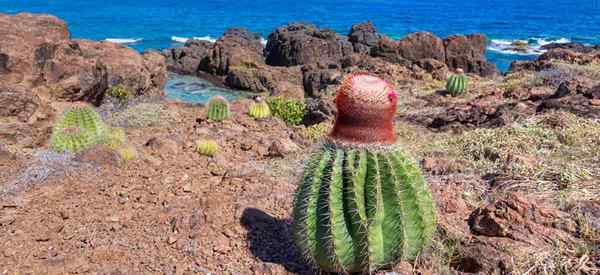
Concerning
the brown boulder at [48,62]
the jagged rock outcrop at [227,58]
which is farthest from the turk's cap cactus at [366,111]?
the jagged rock outcrop at [227,58]

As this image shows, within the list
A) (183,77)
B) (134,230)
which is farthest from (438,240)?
(183,77)

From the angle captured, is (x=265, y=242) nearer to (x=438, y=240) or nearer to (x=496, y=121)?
(x=438, y=240)

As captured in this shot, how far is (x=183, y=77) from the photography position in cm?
2650

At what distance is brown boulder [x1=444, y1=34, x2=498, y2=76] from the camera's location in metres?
22.9

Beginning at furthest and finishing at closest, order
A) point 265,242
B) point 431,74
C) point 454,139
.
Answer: point 431,74 → point 454,139 → point 265,242

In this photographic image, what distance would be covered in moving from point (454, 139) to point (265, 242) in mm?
4249

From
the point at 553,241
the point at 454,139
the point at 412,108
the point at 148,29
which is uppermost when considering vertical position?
the point at 553,241

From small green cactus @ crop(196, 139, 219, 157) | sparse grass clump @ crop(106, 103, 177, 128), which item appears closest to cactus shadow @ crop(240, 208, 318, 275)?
small green cactus @ crop(196, 139, 219, 157)

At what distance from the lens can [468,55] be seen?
2359cm

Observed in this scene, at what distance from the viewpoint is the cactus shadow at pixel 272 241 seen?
148 inches

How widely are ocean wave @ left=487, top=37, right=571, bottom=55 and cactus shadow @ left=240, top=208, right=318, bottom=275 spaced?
128 feet

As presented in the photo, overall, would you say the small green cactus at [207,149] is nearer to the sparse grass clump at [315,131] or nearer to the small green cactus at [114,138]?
the small green cactus at [114,138]

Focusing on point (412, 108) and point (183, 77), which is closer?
point (412, 108)

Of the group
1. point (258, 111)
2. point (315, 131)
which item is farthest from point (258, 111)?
point (315, 131)
